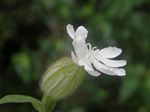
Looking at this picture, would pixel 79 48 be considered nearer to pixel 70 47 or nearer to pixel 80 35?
pixel 80 35

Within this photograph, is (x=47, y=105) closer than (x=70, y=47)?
Yes

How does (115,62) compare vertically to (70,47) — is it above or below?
above

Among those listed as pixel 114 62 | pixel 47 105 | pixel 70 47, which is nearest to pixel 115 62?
pixel 114 62

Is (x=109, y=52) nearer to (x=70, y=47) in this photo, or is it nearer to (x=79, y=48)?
(x=79, y=48)

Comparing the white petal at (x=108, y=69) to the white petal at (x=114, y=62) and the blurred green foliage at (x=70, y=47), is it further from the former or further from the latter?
the blurred green foliage at (x=70, y=47)

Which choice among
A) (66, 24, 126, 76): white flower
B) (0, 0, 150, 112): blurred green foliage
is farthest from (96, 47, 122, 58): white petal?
(0, 0, 150, 112): blurred green foliage

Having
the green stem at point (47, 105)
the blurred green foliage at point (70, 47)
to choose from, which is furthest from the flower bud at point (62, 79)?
the blurred green foliage at point (70, 47)
